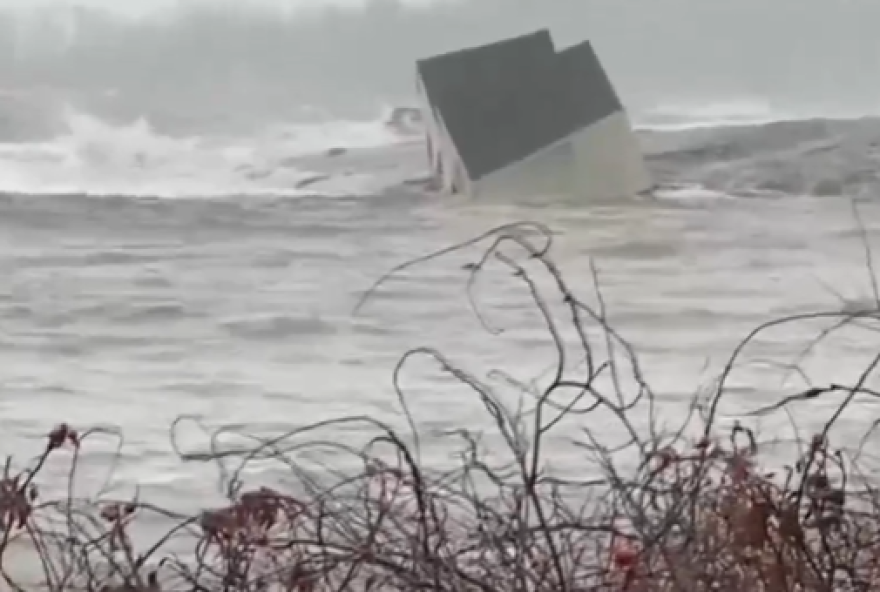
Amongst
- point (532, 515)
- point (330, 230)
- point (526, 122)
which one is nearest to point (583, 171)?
point (526, 122)

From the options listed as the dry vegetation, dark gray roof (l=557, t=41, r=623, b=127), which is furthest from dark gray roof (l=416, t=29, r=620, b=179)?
the dry vegetation

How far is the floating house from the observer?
1.99 m

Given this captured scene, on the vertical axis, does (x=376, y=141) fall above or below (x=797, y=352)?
above

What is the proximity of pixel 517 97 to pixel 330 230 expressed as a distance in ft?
0.87

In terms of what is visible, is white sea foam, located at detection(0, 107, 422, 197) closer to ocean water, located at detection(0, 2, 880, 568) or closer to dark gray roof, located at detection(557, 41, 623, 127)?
ocean water, located at detection(0, 2, 880, 568)

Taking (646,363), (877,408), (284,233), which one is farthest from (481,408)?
(877,408)

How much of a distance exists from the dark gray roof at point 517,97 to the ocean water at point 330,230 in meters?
0.03

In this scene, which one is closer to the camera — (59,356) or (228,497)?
(228,497)

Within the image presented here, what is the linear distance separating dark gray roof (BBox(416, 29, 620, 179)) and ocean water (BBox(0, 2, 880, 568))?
0.11 ft

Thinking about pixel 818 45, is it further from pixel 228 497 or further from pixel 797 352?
pixel 228 497

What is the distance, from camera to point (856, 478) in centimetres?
186

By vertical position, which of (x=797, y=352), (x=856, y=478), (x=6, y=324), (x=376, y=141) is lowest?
(x=856, y=478)

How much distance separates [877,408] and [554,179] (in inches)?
17.5

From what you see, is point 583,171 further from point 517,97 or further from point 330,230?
point 330,230
